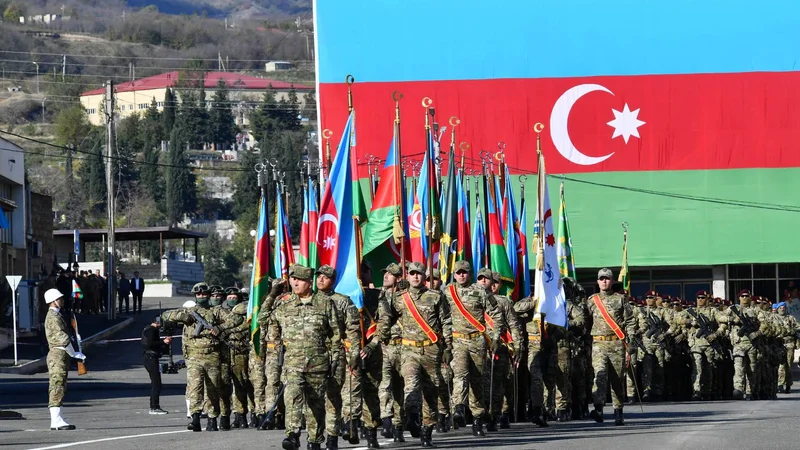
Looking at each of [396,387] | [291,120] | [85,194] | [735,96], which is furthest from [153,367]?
[291,120]

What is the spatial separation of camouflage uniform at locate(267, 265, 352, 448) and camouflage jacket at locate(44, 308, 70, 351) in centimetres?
568

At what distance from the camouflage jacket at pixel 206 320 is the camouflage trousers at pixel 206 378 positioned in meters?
0.08

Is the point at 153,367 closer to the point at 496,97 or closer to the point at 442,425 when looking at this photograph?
the point at 442,425

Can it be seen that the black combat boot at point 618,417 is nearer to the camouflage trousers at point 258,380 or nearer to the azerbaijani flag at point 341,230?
the azerbaijani flag at point 341,230

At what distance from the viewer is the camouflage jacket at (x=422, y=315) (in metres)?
16.5

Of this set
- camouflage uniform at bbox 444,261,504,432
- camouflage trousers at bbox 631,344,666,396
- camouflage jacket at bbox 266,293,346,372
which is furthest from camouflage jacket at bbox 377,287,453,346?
camouflage trousers at bbox 631,344,666,396

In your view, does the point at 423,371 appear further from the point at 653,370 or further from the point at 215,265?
the point at 215,265

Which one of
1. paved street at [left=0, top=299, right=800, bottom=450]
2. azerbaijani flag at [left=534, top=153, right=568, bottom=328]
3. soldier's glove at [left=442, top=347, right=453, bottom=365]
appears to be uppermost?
azerbaijani flag at [left=534, top=153, right=568, bottom=328]

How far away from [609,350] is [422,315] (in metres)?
3.78

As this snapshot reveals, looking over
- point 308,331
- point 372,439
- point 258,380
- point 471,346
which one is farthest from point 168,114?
point 308,331

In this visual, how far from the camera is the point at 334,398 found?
1491 cm

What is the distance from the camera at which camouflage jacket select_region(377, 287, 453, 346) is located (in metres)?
16.5

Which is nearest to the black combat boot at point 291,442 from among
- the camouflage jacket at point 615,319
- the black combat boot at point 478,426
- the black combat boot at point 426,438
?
the black combat boot at point 426,438

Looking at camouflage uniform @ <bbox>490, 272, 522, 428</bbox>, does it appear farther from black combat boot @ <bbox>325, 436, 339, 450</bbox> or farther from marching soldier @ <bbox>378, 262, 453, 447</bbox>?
black combat boot @ <bbox>325, 436, 339, 450</bbox>
